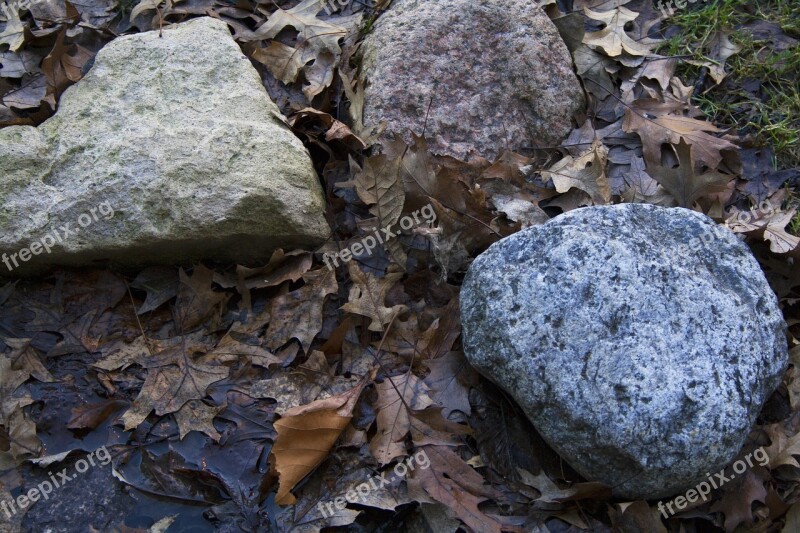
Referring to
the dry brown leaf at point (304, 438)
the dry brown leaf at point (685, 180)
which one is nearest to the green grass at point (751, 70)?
the dry brown leaf at point (685, 180)

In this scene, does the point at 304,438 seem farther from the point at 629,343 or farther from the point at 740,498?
the point at 740,498

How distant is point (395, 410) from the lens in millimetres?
2633

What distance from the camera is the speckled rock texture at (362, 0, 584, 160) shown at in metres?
3.38

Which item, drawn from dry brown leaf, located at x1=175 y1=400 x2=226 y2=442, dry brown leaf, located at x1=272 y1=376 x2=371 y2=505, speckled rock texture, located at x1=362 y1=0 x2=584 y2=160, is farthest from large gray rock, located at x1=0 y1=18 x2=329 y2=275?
dry brown leaf, located at x1=272 y1=376 x2=371 y2=505

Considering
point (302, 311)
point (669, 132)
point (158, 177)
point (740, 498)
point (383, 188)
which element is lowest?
point (740, 498)

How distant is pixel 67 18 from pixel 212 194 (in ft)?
5.63

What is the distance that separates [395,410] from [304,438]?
364 millimetres

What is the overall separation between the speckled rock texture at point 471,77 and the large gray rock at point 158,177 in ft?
1.97

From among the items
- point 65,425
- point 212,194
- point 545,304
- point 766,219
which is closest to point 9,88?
point 212,194

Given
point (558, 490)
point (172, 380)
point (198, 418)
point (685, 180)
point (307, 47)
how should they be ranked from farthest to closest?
1. point (307, 47)
2. point (685, 180)
3. point (172, 380)
4. point (198, 418)
5. point (558, 490)

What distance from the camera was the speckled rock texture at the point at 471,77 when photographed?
11.1 feet

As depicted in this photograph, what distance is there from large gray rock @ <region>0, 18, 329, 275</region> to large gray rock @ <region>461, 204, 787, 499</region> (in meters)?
1.02

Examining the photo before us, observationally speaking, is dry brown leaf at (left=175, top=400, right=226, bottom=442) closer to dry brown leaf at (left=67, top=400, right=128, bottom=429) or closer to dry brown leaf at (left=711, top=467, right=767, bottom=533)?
dry brown leaf at (left=67, top=400, right=128, bottom=429)

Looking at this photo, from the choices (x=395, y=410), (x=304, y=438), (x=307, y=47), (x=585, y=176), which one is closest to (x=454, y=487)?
(x=395, y=410)
